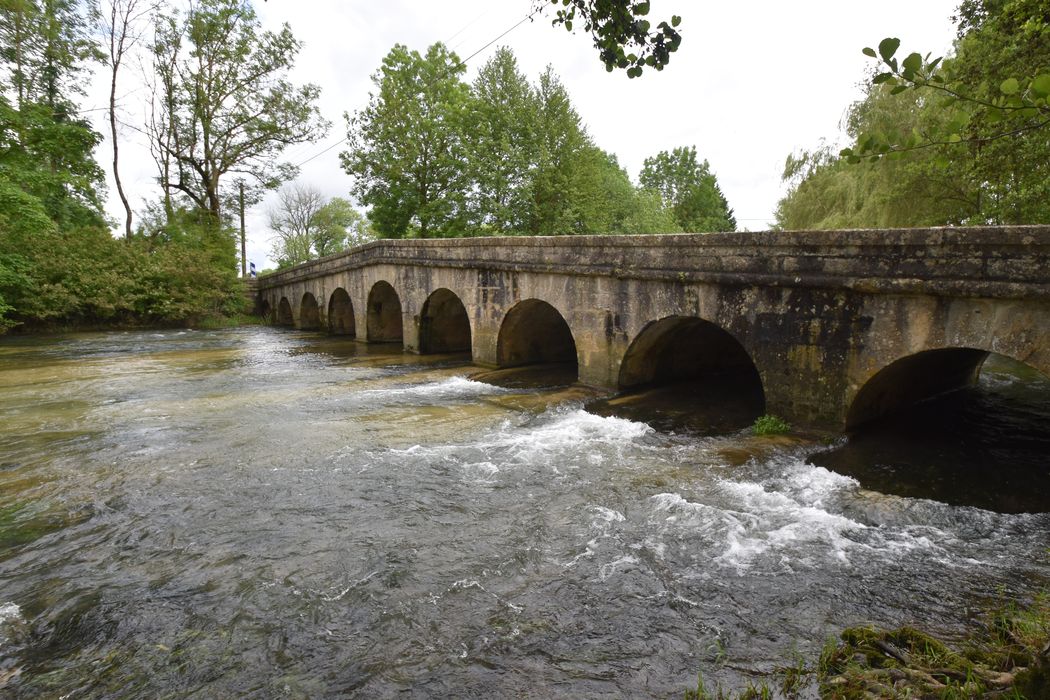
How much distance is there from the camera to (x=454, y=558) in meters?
4.65

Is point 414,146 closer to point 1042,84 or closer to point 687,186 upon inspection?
point 1042,84

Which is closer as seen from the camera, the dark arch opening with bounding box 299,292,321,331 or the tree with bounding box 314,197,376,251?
the dark arch opening with bounding box 299,292,321,331

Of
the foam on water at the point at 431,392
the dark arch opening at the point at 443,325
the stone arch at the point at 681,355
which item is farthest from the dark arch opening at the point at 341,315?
Result: the stone arch at the point at 681,355

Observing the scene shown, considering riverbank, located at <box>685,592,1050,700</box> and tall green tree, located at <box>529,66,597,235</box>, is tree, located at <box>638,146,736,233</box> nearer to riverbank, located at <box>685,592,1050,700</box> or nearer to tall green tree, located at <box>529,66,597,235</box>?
tall green tree, located at <box>529,66,597,235</box>

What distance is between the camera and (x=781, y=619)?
375 cm

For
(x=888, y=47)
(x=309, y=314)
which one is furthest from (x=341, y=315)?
(x=888, y=47)

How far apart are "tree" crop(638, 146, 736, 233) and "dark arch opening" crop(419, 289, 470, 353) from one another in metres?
37.5

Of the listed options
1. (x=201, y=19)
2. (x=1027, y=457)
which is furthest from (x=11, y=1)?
(x=1027, y=457)

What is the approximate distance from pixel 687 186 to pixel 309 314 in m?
37.2

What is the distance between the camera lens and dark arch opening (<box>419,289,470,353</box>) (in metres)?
15.9

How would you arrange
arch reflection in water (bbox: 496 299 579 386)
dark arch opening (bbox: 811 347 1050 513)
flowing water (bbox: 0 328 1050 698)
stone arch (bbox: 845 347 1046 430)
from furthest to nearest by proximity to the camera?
1. arch reflection in water (bbox: 496 299 579 386)
2. stone arch (bbox: 845 347 1046 430)
3. dark arch opening (bbox: 811 347 1050 513)
4. flowing water (bbox: 0 328 1050 698)

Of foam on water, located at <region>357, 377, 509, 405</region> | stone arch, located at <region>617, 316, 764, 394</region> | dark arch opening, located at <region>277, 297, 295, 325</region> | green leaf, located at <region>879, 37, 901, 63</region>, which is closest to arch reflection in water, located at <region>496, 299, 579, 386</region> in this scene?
foam on water, located at <region>357, 377, 509, 405</region>

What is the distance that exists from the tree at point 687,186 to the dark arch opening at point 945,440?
4240cm

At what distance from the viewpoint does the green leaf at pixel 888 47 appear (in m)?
1.94
